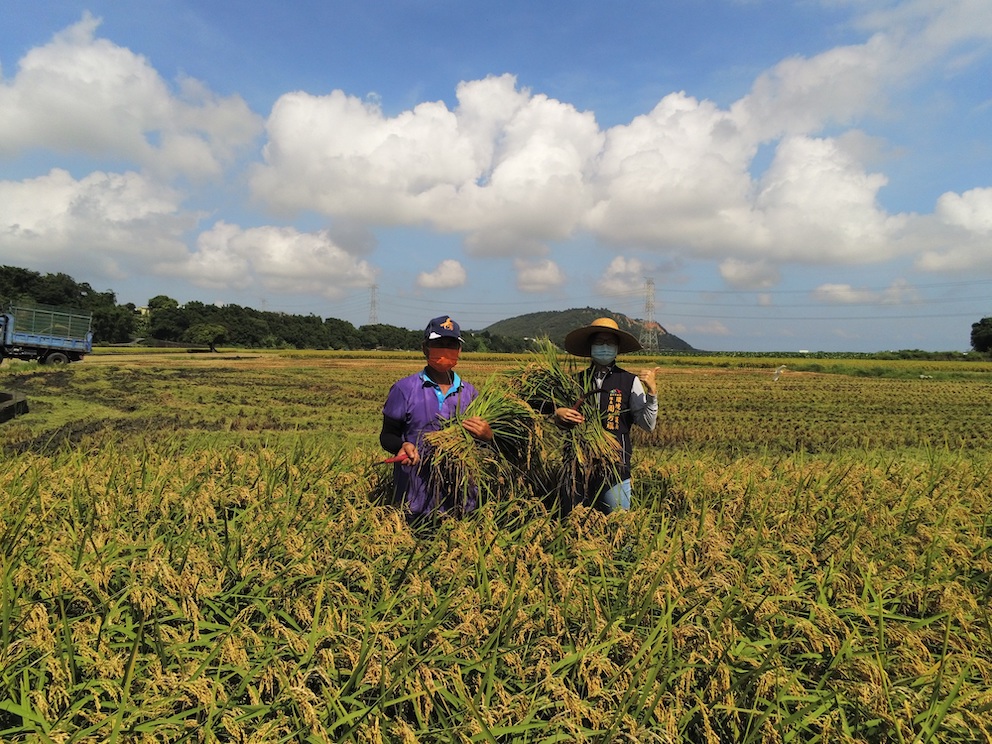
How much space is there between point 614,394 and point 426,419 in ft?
4.14

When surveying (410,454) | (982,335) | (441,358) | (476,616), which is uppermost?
(982,335)

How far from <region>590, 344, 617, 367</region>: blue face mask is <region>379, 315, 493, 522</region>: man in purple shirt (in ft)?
3.03

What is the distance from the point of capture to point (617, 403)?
137 inches

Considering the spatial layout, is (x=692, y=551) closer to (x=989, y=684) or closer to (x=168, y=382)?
(x=989, y=684)

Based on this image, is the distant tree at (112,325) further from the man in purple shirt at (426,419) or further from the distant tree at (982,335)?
the distant tree at (982,335)

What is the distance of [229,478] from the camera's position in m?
3.48

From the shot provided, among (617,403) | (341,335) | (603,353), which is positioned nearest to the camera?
(617,403)

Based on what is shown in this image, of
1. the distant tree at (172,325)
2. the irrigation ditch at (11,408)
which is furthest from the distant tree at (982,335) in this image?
the distant tree at (172,325)

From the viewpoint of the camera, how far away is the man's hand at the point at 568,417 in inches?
125

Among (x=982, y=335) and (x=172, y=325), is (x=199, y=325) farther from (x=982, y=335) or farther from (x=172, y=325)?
(x=982, y=335)

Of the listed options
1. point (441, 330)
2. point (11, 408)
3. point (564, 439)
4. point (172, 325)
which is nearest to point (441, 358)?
point (441, 330)

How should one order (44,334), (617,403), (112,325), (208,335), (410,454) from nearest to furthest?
1. (410,454)
2. (617,403)
3. (44,334)
4. (208,335)
5. (112,325)

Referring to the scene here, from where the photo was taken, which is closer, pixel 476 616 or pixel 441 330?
pixel 476 616

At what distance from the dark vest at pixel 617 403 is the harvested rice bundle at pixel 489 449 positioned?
0.53m
